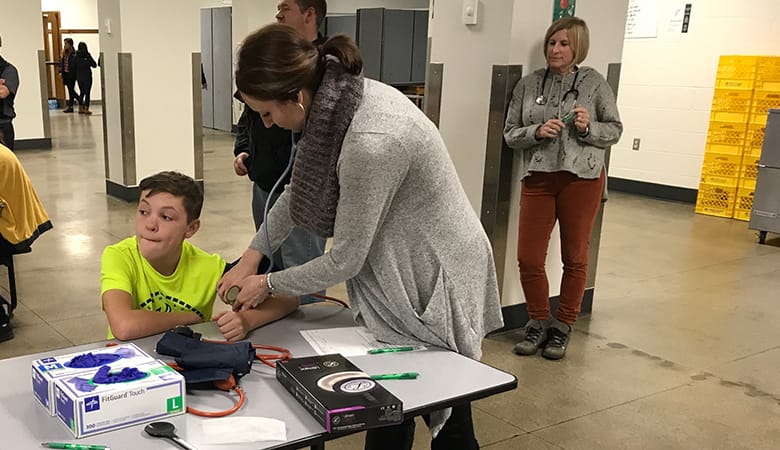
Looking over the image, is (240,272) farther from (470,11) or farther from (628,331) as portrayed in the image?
(628,331)

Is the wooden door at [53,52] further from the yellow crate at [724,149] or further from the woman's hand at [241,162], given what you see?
the woman's hand at [241,162]

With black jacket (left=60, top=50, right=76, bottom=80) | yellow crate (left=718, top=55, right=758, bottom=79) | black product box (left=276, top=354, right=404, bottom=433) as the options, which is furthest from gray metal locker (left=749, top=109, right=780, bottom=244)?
black jacket (left=60, top=50, right=76, bottom=80)

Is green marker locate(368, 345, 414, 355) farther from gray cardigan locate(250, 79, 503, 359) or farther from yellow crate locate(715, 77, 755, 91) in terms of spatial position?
yellow crate locate(715, 77, 755, 91)

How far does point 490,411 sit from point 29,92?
8092 mm

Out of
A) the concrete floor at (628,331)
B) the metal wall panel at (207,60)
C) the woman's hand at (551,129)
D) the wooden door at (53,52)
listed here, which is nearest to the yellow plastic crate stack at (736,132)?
the concrete floor at (628,331)

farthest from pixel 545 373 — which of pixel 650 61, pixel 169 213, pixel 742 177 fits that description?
pixel 650 61

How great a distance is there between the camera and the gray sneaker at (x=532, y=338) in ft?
11.3

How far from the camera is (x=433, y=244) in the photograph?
1650mm

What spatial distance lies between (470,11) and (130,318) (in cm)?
222

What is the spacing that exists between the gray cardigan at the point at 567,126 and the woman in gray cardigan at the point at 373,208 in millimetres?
1527

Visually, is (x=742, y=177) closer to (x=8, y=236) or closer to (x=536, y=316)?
(x=536, y=316)

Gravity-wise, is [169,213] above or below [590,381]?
above

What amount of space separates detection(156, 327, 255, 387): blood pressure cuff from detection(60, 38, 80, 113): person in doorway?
13.4m

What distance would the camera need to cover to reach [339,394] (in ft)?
4.52
